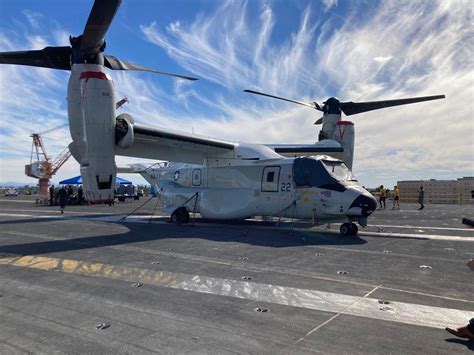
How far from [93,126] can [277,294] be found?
784 centimetres

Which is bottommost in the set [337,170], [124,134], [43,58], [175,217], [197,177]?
[175,217]

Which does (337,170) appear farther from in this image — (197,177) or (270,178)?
(197,177)

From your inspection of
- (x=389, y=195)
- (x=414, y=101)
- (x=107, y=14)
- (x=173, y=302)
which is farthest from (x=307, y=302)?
(x=389, y=195)

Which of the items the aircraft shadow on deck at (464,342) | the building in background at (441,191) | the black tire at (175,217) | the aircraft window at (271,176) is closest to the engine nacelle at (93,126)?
→ the black tire at (175,217)

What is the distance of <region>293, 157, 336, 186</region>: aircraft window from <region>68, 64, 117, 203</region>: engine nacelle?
617 cm

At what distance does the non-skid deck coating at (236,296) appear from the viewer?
371cm

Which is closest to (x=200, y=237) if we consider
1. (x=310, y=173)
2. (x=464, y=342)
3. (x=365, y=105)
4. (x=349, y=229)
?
(x=310, y=173)

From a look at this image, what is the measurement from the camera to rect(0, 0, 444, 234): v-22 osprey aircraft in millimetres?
10633

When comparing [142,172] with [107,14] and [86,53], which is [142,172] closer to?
[86,53]

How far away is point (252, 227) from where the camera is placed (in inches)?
553

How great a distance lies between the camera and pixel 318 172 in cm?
1219

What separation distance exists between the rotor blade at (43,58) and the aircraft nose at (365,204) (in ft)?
33.1

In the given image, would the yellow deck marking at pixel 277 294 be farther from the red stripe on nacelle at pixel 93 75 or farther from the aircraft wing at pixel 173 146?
the aircraft wing at pixel 173 146

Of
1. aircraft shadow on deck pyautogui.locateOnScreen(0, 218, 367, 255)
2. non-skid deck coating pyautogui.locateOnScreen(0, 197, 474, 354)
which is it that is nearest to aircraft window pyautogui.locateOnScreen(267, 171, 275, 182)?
aircraft shadow on deck pyautogui.locateOnScreen(0, 218, 367, 255)
